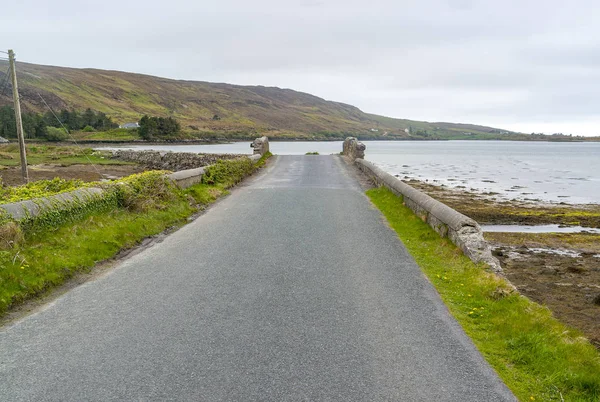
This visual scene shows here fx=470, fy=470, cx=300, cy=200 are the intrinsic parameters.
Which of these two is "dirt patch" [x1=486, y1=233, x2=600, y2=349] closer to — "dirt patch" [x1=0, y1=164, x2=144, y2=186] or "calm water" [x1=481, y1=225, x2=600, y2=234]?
"calm water" [x1=481, y1=225, x2=600, y2=234]

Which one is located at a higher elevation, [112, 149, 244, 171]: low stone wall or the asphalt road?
the asphalt road

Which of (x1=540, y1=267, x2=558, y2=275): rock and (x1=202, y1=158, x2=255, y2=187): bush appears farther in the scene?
(x1=202, y1=158, x2=255, y2=187): bush

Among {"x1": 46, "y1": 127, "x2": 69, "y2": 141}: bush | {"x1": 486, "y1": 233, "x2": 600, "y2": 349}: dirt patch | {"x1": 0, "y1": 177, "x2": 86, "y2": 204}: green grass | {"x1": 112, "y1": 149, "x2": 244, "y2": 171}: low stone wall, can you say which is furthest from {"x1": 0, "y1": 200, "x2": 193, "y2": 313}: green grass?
{"x1": 46, "y1": 127, "x2": 69, "y2": 141}: bush

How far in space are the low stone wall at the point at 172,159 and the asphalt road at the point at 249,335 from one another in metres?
21.4

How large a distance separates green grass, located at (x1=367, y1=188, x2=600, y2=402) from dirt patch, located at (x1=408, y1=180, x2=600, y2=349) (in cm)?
137

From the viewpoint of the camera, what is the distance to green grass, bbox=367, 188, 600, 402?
4.11 metres

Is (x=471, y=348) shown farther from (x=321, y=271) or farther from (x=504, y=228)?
(x=504, y=228)

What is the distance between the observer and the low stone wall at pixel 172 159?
103 ft

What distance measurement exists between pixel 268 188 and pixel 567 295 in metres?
11.1

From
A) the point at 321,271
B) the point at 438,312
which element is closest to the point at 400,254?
the point at 321,271

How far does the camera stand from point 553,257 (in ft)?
43.8

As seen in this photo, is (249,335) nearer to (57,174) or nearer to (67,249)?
(67,249)

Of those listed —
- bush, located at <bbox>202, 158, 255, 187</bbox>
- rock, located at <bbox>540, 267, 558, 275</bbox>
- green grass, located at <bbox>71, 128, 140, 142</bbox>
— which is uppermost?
bush, located at <bbox>202, 158, 255, 187</bbox>

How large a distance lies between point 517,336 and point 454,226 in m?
3.95
